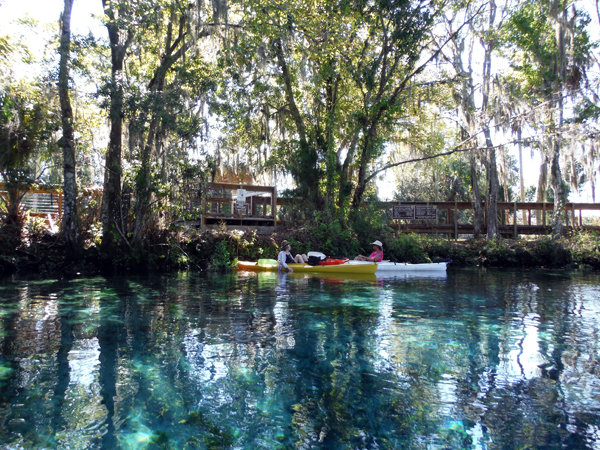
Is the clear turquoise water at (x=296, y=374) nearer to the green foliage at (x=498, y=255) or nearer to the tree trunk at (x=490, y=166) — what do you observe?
the green foliage at (x=498, y=255)

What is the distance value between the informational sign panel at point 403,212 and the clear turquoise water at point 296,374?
1336cm

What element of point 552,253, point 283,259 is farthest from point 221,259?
point 552,253

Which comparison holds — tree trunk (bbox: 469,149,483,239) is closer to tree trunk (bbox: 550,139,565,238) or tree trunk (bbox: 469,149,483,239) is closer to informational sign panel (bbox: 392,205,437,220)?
informational sign panel (bbox: 392,205,437,220)

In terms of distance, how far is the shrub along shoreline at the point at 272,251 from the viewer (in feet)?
47.0

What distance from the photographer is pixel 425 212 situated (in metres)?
21.9

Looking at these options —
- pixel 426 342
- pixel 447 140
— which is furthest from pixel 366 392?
pixel 447 140

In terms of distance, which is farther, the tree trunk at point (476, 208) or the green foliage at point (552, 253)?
the tree trunk at point (476, 208)

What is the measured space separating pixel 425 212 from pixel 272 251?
28.7 ft

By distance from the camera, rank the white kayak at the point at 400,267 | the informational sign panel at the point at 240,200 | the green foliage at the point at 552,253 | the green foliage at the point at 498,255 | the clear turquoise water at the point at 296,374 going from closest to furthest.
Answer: the clear turquoise water at the point at 296,374, the white kayak at the point at 400,267, the informational sign panel at the point at 240,200, the green foliage at the point at 552,253, the green foliage at the point at 498,255

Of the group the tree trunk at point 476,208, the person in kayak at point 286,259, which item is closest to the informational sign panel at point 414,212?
the tree trunk at point 476,208

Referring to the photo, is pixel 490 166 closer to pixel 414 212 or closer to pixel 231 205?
pixel 414 212

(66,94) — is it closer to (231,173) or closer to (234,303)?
(234,303)

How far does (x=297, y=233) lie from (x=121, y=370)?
13.8 meters

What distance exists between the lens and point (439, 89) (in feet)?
69.5
